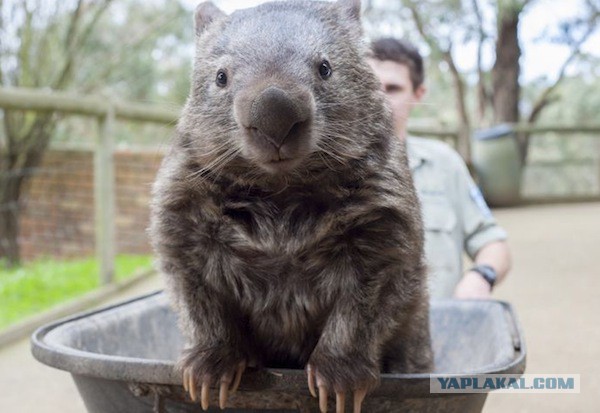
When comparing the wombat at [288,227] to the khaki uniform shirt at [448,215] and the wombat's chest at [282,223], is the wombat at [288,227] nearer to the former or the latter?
the wombat's chest at [282,223]

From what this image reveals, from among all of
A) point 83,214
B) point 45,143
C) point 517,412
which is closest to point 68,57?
point 45,143

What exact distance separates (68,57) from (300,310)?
519 centimetres

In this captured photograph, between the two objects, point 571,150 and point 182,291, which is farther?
point 571,150

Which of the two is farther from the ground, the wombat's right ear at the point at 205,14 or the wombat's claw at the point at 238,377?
the wombat's right ear at the point at 205,14

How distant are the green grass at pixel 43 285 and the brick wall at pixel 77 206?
104 centimetres

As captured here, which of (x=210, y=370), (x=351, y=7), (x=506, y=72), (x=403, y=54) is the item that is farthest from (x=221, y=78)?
(x=506, y=72)

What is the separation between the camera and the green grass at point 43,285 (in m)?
4.03

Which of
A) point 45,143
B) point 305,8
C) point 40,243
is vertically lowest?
point 40,243

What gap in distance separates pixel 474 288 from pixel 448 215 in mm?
416

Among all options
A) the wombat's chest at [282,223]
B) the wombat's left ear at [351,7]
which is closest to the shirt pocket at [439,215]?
the wombat's left ear at [351,7]

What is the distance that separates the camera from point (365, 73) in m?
1.59

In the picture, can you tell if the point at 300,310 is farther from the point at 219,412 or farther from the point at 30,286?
the point at 30,286

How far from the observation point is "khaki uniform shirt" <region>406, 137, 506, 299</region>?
2670 millimetres

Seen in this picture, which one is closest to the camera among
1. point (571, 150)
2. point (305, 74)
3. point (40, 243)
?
point (305, 74)
